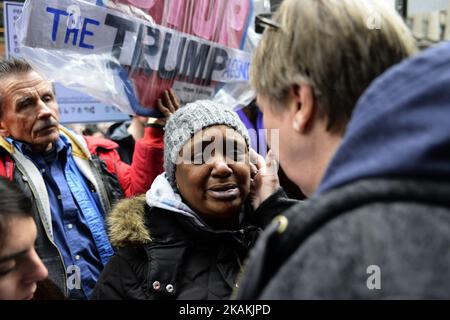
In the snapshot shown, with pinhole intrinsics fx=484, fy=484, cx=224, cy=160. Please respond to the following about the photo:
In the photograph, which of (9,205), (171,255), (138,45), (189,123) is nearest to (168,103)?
(189,123)

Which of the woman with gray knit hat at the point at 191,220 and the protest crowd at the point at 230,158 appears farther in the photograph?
the woman with gray knit hat at the point at 191,220

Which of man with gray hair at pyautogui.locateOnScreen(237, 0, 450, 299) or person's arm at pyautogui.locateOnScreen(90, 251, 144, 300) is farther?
person's arm at pyautogui.locateOnScreen(90, 251, 144, 300)

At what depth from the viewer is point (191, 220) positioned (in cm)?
184

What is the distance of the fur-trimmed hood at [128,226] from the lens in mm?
1792

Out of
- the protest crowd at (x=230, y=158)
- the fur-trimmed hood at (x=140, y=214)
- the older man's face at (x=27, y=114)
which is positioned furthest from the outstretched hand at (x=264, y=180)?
the older man's face at (x=27, y=114)

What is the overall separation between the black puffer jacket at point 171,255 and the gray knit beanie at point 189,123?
0.78ft

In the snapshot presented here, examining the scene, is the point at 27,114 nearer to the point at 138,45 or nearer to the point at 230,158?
the point at 138,45

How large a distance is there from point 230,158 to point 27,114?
117cm

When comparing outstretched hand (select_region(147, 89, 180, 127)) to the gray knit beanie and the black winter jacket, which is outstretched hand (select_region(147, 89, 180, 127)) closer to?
the gray knit beanie

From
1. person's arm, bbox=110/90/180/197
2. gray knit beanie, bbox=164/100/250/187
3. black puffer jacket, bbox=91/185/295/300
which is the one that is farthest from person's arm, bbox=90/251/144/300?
person's arm, bbox=110/90/180/197

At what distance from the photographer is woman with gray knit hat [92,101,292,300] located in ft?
5.66

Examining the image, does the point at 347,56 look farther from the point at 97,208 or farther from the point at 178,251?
the point at 97,208

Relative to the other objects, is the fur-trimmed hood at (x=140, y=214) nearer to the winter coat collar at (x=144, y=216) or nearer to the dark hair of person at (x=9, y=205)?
the winter coat collar at (x=144, y=216)
